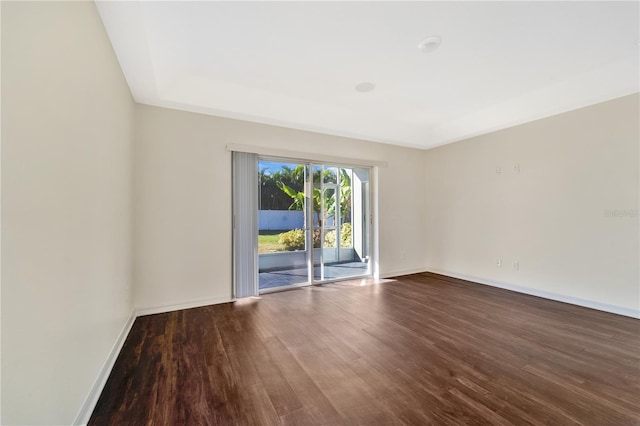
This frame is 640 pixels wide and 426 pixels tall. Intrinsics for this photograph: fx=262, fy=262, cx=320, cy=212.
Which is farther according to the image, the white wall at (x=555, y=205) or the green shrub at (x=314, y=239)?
the green shrub at (x=314, y=239)

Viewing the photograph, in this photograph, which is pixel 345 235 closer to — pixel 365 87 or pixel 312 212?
pixel 312 212

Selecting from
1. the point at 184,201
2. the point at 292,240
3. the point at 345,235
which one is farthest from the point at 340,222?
the point at 184,201

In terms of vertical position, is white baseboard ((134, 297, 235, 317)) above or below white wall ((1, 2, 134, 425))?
below

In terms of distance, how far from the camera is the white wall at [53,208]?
0.94 metres

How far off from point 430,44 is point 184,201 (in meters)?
3.26

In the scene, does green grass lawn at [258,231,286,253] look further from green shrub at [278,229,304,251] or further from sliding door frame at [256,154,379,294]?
sliding door frame at [256,154,379,294]

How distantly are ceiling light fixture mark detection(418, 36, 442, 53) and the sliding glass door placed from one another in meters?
2.28

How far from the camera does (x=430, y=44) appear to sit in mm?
2484

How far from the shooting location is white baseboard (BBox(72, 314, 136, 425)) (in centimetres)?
149

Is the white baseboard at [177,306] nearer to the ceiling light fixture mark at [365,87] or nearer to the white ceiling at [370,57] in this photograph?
the white ceiling at [370,57]

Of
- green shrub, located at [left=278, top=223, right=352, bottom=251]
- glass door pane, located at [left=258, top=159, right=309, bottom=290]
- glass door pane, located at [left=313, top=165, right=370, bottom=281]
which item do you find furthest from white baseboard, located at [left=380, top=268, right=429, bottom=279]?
glass door pane, located at [left=258, top=159, right=309, bottom=290]

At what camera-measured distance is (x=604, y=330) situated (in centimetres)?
268

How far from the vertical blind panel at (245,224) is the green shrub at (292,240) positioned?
52 cm

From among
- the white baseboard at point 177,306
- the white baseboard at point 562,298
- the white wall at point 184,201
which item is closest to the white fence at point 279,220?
the white wall at point 184,201
